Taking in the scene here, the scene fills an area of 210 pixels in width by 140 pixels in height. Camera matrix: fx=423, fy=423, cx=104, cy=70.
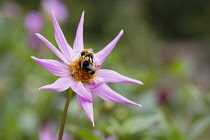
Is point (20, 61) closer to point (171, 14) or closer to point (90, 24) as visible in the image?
point (90, 24)

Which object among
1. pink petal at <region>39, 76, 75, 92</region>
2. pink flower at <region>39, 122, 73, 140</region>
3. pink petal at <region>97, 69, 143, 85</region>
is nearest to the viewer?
pink petal at <region>39, 76, 75, 92</region>

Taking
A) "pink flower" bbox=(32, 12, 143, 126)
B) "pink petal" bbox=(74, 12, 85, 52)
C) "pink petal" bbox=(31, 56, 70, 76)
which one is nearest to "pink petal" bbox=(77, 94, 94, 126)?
"pink flower" bbox=(32, 12, 143, 126)

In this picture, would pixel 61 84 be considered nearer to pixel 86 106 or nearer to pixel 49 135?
pixel 86 106

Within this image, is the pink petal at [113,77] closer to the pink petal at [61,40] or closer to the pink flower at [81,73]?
the pink flower at [81,73]

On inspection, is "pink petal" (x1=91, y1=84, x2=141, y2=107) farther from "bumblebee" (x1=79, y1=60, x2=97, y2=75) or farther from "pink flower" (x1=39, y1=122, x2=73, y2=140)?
"pink flower" (x1=39, y1=122, x2=73, y2=140)

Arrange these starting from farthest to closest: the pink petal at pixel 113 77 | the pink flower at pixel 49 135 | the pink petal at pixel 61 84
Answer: the pink flower at pixel 49 135 → the pink petal at pixel 113 77 → the pink petal at pixel 61 84

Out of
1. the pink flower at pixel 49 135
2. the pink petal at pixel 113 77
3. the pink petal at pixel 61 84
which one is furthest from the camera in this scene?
the pink flower at pixel 49 135

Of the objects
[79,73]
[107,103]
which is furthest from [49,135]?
[79,73]

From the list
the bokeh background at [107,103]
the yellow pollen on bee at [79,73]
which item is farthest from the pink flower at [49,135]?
the yellow pollen on bee at [79,73]
